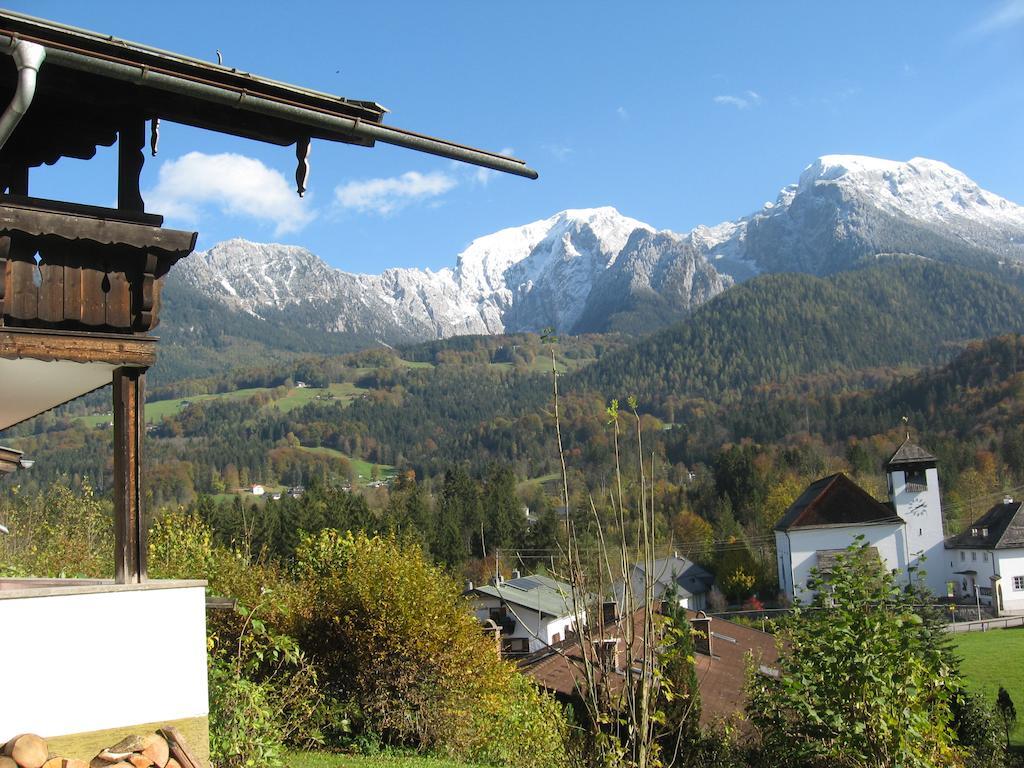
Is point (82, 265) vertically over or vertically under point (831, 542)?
over

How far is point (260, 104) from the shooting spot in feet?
19.4

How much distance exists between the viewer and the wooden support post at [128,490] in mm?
5730

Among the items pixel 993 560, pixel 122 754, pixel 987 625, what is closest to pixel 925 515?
pixel 993 560

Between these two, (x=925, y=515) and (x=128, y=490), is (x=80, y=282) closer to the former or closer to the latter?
(x=128, y=490)

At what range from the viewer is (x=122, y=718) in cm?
542

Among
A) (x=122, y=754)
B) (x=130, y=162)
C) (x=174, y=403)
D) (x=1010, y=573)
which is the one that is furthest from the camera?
(x=174, y=403)

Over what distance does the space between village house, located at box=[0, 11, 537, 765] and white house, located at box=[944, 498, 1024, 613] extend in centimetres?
6009

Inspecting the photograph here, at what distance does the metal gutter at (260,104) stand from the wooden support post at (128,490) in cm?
177

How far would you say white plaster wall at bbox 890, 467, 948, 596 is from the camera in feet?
198

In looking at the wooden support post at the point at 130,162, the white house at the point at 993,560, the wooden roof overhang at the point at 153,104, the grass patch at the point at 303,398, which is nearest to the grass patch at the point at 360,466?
the grass patch at the point at 303,398

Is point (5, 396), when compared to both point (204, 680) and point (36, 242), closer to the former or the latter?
point (36, 242)

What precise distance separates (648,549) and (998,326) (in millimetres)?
207810

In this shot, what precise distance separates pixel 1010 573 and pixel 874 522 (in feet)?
29.4

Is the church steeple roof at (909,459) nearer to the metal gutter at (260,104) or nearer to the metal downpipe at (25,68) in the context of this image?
the metal gutter at (260,104)
